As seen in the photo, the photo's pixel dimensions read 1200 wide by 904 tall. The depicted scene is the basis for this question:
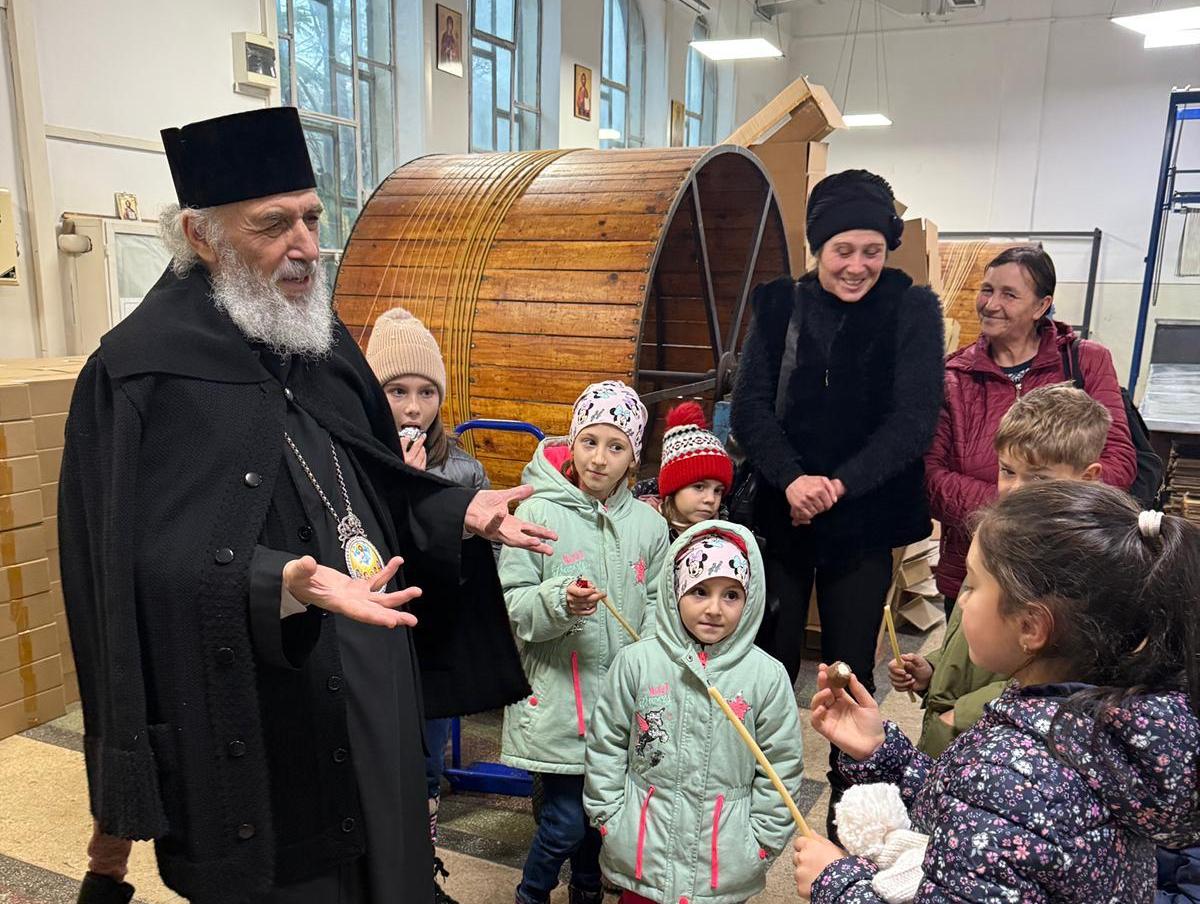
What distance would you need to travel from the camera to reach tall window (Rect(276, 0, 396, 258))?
6.77m

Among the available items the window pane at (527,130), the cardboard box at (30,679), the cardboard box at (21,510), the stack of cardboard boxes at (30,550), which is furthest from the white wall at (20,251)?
the window pane at (527,130)

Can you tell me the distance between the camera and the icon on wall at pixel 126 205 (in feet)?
14.9

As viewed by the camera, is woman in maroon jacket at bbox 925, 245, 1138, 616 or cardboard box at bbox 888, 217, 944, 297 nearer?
woman in maroon jacket at bbox 925, 245, 1138, 616

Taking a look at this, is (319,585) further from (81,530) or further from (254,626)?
(81,530)

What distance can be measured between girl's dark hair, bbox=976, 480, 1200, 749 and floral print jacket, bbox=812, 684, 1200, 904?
27mm

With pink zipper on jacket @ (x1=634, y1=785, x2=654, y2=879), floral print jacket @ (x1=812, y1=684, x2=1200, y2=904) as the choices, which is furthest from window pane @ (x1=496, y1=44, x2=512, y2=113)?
floral print jacket @ (x1=812, y1=684, x2=1200, y2=904)

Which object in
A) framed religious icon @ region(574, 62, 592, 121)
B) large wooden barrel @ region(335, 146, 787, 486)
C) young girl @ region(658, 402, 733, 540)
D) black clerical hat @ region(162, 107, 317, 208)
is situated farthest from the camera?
framed religious icon @ region(574, 62, 592, 121)

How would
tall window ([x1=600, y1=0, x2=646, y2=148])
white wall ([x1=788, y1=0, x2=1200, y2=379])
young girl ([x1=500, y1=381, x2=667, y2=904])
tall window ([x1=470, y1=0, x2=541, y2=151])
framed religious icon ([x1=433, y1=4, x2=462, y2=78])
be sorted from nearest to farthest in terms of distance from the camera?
young girl ([x1=500, y1=381, x2=667, y2=904]), framed religious icon ([x1=433, y1=4, x2=462, y2=78]), tall window ([x1=470, y1=0, x2=541, y2=151]), tall window ([x1=600, y1=0, x2=646, y2=148]), white wall ([x1=788, y1=0, x2=1200, y2=379])

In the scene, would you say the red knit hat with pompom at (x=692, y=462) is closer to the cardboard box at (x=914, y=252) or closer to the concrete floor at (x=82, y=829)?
the concrete floor at (x=82, y=829)

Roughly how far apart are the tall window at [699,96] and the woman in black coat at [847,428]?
11.4m

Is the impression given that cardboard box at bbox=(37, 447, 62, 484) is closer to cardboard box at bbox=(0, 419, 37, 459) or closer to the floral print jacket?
cardboard box at bbox=(0, 419, 37, 459)

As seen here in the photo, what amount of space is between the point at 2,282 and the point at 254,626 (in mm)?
3530

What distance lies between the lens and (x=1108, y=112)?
1389 cm

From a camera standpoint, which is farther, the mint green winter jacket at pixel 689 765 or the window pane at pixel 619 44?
the window pane at pixel 619 44
